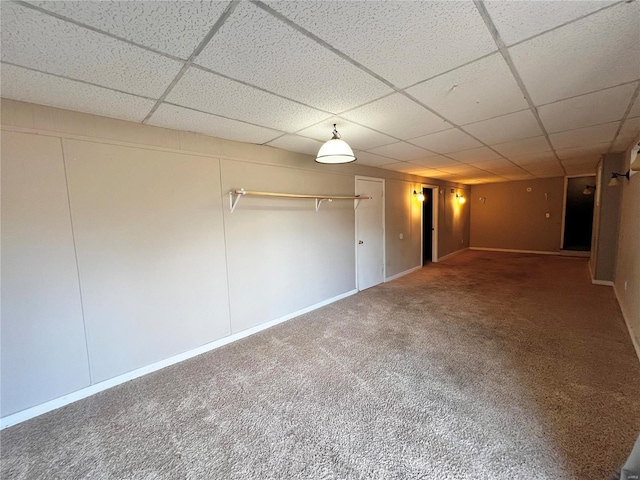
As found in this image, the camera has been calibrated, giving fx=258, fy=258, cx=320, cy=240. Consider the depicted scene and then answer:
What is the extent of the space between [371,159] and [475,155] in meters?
1.65

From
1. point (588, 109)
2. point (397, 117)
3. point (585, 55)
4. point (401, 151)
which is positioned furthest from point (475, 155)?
point (585, 55)

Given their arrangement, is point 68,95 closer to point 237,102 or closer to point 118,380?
point 237,102

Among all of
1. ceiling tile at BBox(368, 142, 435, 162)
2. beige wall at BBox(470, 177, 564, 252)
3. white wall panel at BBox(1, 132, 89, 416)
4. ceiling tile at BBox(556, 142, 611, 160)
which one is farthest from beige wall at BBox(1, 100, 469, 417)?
beige wall at BBox(470, 177, 564, 252)

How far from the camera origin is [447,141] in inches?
129

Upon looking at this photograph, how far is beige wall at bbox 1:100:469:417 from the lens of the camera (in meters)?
1.90

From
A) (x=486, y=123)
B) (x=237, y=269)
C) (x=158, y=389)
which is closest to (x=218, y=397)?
(x=158, y=389)

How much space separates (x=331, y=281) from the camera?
423cm

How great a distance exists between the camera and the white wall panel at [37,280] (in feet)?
6.05

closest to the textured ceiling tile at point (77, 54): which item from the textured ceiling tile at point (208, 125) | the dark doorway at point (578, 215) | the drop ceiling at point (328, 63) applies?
the drop ceiling at point (328, 63)

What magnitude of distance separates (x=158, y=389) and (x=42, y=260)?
136cm

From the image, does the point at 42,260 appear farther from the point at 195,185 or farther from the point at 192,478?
the point at 192,478

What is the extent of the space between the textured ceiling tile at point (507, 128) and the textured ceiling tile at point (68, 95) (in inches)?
123

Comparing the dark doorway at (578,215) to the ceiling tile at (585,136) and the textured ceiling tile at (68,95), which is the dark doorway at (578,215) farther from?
the textured ceiling tile at (68,95)

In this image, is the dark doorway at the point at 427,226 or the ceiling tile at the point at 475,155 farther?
the dark doorway at the point at 427,226
